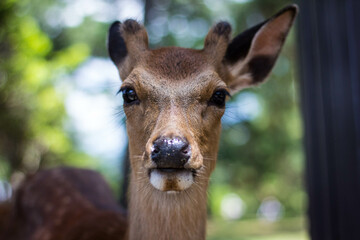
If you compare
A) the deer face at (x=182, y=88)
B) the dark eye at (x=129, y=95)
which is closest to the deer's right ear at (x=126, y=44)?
the deer face at (x=182, y=88)

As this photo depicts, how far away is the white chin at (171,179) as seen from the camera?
8.32 ft

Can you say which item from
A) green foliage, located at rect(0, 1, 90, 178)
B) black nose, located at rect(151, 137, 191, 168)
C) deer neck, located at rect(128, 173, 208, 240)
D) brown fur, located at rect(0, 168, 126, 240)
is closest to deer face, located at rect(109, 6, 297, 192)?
black nose, located at rect(151, 137, 191, 168)

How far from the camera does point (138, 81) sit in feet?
10.3

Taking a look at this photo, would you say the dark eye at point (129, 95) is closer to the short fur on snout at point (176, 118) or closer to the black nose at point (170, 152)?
the short fur on snout at point (176, 118)

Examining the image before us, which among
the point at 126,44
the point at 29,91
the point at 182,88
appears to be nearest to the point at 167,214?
the point at 182,88

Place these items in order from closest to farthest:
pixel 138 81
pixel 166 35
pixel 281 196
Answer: pixel 138 81
pixel 166 35
pixel 281 196

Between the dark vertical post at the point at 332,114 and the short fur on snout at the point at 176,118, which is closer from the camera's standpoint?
the short fur on snout at the point at 176,118

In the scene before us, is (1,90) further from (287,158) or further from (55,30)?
(287,158)

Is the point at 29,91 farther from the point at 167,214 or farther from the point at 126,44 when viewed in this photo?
the point at 167,214

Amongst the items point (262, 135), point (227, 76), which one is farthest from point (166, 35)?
point (262, 135)

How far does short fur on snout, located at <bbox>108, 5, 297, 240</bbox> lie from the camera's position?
273 centimetres

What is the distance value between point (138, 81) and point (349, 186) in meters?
3.54

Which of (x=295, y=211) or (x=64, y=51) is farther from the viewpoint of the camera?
(x=295, y=211)

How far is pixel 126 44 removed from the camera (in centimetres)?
381
